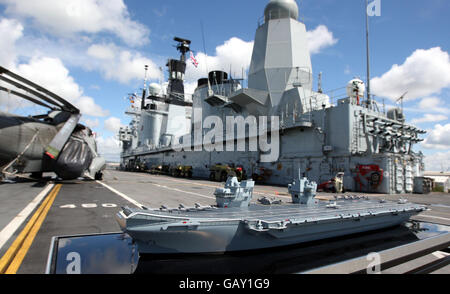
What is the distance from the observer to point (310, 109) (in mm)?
20219

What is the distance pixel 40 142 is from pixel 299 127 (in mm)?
18207

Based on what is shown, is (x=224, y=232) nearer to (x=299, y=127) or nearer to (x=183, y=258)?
(x=183, y=258)

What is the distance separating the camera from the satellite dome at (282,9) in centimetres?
2239

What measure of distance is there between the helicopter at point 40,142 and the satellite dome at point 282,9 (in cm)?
1884

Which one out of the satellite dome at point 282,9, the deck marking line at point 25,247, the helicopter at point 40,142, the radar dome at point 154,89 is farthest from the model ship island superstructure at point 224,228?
the radar dome at point 154,89

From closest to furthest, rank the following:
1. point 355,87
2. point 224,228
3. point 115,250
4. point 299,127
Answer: point 224,228, point 115,250, point 299,127, point 355,87

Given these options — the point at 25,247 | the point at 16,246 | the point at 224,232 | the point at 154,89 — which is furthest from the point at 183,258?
the point at 154,89

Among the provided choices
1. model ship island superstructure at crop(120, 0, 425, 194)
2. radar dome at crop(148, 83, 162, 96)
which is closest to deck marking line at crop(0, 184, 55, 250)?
model ship island superstructure at crop(120, 0, 425, 194)

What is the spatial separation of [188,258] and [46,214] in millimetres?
5225

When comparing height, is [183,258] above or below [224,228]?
below

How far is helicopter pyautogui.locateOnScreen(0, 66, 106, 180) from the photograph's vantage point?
1388 centimetres

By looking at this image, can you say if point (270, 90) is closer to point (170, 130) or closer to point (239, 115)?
point (239, 115)

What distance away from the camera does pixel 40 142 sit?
14.9m

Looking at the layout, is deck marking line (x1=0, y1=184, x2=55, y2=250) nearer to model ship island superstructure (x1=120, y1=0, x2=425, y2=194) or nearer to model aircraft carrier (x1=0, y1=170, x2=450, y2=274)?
model aircraft carrier (x1=0, y1=170, x2=450, y2=274)
